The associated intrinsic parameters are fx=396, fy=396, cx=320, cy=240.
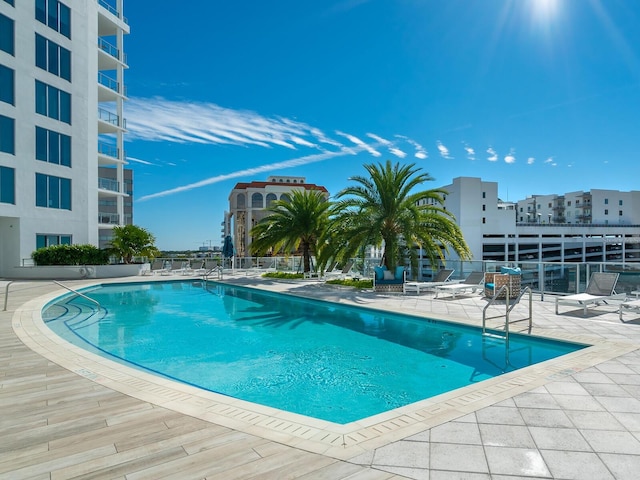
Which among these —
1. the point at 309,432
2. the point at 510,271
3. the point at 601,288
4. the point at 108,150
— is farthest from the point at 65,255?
the point at 601,288

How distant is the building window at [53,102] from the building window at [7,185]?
12.9 ft

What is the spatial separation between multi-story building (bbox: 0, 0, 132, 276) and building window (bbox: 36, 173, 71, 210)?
0.18 feet

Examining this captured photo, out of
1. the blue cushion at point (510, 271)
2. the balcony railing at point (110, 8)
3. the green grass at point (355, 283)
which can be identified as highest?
the balcony railing at point (110, 8)

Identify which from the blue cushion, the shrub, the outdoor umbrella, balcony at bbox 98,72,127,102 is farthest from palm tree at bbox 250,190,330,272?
balcony at bbox 98,72,127,102

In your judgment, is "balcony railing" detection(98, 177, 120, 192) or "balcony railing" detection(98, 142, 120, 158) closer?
"balcony railing" detection(98, 177, 120, 192)

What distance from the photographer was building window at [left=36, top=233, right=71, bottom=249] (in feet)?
72.0

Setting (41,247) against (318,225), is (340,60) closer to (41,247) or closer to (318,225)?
(318,225)

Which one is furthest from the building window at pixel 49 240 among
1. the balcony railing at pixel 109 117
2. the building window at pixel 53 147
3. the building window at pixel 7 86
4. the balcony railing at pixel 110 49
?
the balcony railing at pixel 110 49

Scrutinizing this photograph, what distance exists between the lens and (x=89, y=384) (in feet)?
15.6

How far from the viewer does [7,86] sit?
20.4 m

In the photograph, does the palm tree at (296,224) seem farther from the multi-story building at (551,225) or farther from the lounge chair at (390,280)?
the multi-story building at (551,225)

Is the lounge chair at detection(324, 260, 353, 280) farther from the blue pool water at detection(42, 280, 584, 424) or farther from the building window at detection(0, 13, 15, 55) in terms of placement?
the building window at detection(0, 13, 15, 55)

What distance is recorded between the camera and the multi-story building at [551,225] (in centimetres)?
7094

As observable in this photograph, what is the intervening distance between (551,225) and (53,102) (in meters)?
84.3
